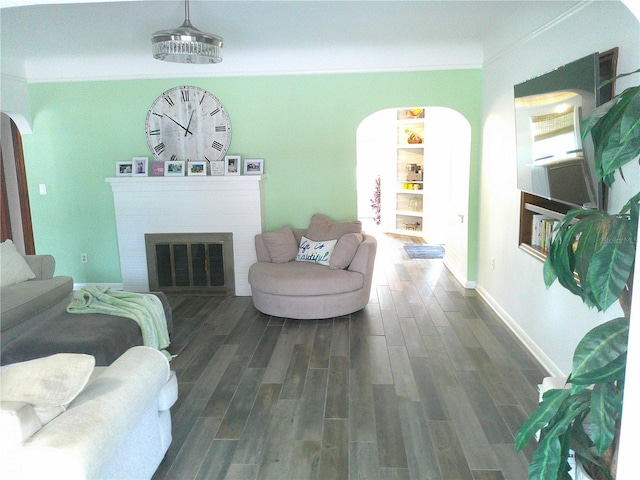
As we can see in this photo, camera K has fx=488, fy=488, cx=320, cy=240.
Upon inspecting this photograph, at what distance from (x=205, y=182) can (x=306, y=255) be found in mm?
1338

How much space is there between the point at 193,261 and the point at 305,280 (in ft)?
5.11

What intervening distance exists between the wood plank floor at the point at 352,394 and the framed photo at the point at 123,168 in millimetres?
1628

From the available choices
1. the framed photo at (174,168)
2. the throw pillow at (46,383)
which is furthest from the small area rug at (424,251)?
the throw pillow at (46,383)

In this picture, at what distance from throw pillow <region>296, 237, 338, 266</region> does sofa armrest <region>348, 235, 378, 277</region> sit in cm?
30

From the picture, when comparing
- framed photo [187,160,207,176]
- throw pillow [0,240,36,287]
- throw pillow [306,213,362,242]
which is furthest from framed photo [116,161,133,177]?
throw pillow [306,213,362,242]

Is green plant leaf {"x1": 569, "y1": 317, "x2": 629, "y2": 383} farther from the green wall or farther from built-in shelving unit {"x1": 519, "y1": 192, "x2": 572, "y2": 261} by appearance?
the green wall

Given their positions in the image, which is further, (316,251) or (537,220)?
(316,251)

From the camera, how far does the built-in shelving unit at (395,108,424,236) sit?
27.8 ft

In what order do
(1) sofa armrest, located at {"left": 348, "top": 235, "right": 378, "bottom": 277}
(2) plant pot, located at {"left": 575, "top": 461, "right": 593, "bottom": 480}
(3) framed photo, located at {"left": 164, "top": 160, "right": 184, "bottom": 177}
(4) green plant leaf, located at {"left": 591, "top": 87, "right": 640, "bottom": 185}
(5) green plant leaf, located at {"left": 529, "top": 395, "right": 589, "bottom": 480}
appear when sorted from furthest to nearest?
1. (3) framed photo, located at {"left": 164, "top": 160, "right": 184, "bottom": 177}
2. (1) sofa armrest, located at {"left": 348, "top": 235, "right": 378, "bottom": 277}
3. (2) plant pot, located at {"left": 575, "top": 461, "right": 593, "bottom": 480}
4. (5) green plant leaf, located at {"left": 529, "top": 395, "right": 589, "bottom": 480}
5. (4) green plant leaf, located at {"left": 591, "top": 87, "right": 640, "bottom": 185}

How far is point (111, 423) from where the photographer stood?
172 centimetres

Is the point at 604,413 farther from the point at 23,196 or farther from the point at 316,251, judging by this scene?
the point at 23,196

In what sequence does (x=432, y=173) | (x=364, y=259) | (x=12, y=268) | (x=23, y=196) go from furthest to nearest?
(x=432, y=173) → (x=23, y=196) → (x=364, y=259) → (x=12, y=268)

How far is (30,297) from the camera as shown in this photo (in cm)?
368

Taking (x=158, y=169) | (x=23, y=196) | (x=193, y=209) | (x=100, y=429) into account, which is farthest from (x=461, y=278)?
(x=23, y=196)
